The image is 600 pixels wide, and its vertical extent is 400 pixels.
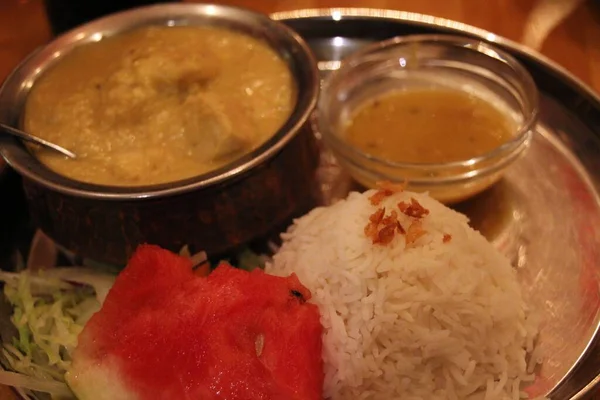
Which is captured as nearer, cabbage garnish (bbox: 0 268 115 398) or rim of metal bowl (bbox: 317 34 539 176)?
cabbage garnish (bbox: 0 268 115 398)

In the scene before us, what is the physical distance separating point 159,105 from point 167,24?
0.45 meters

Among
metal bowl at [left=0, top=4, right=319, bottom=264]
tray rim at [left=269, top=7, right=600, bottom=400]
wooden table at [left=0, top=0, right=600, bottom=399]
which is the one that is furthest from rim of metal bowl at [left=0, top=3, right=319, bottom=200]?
wooden table at [left=0, top=0, right=600, bottom=399]

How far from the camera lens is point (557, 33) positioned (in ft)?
8.99

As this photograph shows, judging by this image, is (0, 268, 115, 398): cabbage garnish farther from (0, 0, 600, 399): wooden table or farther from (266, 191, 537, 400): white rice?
(0, 0, 600, 399): wooden table

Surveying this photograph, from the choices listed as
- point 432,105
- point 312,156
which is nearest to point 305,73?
point 312,156

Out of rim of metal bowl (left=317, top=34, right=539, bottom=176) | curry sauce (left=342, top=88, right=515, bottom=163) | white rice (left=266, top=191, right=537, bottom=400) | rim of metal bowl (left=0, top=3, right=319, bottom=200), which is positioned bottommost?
white rice (left=266, top=191, right=537, bottom=400)

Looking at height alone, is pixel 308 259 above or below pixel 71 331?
above

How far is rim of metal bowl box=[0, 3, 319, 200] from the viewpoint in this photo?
1588 millimetres

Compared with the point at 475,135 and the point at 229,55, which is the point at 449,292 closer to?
the point at 475,135

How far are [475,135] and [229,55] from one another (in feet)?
2.52

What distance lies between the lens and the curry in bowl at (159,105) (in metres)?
1.71

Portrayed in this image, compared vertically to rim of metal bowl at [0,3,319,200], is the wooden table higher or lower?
lower

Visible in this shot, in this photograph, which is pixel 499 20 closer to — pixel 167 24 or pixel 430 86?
pixel 430 86

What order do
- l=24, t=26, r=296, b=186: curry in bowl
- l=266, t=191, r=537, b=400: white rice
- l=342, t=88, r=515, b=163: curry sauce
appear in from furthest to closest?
l=342, t=88, r=515, b=163: curry sauce < l=24, t=26, r=296, b=186: curry in bowl < l=266, t=191, r=537, b=400: white rice
